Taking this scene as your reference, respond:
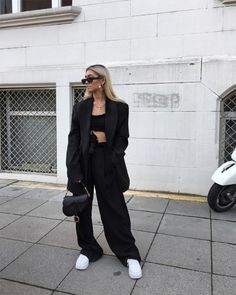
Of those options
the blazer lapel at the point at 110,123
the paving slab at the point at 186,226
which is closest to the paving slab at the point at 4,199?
the paving slab at the point at 186,226

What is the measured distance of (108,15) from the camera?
5418mm

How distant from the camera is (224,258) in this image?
327 centimetres

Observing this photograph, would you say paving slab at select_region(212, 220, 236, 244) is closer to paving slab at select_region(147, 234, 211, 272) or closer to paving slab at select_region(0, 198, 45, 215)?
paving slab at select_region(147, 234, 211, 272)

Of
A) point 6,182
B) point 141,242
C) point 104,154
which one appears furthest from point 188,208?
point 6,182

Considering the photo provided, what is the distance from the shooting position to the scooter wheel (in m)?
4.41

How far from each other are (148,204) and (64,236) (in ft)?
5.08

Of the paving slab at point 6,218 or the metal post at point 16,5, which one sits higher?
the metal post at point 16,5

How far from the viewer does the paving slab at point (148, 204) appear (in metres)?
4.73

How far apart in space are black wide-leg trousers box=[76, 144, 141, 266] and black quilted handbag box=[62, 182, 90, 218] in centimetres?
10

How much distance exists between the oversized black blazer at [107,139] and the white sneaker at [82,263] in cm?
75

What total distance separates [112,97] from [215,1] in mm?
2941

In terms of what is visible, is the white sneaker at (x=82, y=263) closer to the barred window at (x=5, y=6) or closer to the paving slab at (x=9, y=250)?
the paving slab at (x=9, y=250)

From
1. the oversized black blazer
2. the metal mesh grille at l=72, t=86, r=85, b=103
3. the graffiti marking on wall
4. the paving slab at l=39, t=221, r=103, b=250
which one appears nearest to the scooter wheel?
the graffiti marking on wall

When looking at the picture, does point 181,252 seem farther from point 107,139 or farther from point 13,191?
point 13,191
